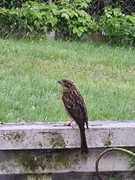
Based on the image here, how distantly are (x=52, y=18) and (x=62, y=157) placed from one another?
9.50 m

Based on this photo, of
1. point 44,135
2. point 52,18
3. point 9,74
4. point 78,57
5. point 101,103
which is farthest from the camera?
point 52,18

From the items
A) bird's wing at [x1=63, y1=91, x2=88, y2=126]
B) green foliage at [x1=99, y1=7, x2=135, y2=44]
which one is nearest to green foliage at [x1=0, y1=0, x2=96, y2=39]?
green foliage at [x1=99, y1=7, x2=135, y2=44]

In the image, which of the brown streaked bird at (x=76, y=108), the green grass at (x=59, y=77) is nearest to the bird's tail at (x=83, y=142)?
the brown streaked bird at (x=76, y=108)

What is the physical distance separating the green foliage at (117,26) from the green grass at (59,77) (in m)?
0.65

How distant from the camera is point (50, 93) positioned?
809 centimetres

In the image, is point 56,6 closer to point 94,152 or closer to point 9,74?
point 9,74

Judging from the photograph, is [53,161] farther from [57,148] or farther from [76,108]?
[76,108]

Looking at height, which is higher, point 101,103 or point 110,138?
point 110,138

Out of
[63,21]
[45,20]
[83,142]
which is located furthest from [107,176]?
[63,21]

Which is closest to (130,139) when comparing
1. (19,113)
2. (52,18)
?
(19,113)

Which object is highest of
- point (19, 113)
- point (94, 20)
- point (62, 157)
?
point (62, 157)

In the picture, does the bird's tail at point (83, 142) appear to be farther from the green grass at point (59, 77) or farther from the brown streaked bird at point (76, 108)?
the green grass at point (59, 77)

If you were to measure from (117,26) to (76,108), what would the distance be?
9387mm

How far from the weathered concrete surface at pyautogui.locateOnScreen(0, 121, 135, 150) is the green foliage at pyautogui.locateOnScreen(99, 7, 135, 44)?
9306mm
